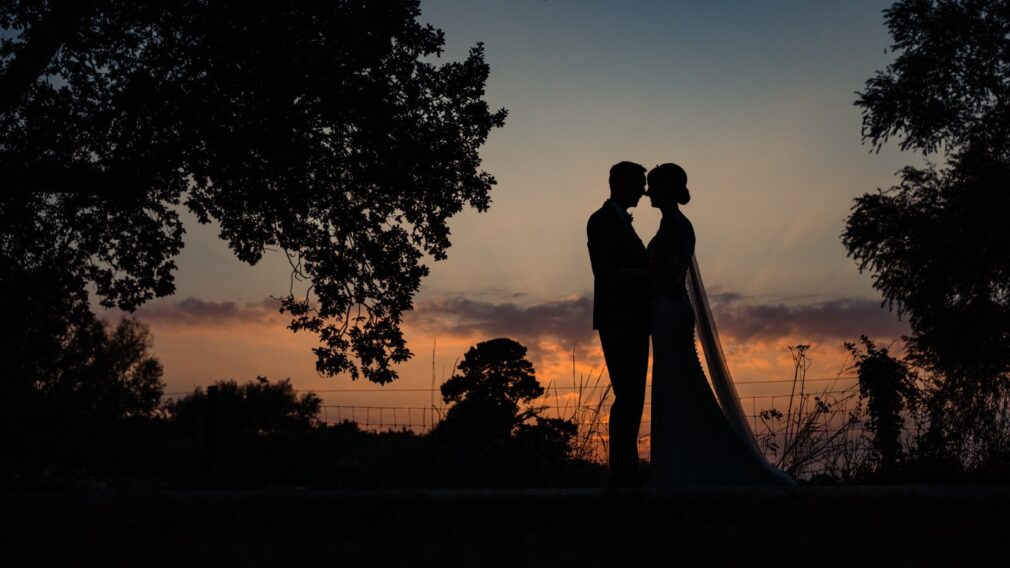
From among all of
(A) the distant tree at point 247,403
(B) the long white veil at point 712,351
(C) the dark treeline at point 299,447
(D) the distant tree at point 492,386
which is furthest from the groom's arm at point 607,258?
(A) the distant tree at point 247,403

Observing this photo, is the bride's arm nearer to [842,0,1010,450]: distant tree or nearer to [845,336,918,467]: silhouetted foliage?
[845,336,918,467]: silhouetted foliage

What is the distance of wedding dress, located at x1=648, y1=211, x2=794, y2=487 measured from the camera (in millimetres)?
7449

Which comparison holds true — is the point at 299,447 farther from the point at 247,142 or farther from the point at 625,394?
the point at 625,394

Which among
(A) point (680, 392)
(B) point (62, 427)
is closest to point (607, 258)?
(A) point (680, 392)

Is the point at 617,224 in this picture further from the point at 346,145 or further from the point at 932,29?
the point at 932,29

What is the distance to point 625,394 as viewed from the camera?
698 cm

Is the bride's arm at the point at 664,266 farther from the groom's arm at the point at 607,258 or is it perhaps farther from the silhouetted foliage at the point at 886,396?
the silhouetted foliage at the point at 886,396

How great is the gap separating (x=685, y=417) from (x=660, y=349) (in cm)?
61

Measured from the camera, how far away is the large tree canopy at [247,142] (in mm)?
11570

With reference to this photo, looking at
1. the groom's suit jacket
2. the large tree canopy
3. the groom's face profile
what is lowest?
the groom's suit jacket

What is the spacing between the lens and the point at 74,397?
23578 millimetres

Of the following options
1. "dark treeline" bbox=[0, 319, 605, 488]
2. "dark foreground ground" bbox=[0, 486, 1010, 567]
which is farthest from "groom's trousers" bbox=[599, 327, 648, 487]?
"dark treeline" bbox=[0, 319, 605, 488]

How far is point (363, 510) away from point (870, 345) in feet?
25.7

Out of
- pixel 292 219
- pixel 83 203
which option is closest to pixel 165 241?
pixel 83 203
